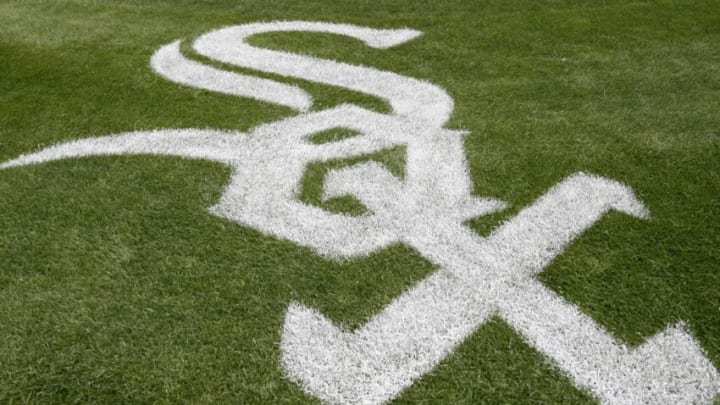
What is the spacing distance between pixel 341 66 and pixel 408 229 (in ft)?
5.38

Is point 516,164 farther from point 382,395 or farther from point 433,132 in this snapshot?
point 382,395

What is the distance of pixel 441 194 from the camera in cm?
255

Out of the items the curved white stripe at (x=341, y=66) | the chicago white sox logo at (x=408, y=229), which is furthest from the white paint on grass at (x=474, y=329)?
the curved white stripe at (x=341, y=66)

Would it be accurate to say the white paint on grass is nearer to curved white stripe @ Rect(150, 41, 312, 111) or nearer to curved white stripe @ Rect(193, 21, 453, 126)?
curved white stripe @ Rect(193, 21, 453, 126)

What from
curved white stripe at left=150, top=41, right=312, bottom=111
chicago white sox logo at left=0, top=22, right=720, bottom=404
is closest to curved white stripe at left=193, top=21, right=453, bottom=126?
chicago white sox logo at left=0, top=22, right=720, bottom=404

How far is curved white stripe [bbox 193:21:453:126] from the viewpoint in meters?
3.25

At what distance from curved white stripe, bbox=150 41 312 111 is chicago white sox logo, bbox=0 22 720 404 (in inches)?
0.5

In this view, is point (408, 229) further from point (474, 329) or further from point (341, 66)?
point (341, 66)

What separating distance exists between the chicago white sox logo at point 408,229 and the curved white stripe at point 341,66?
0.01 meters

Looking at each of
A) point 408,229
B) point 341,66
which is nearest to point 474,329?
point 408,229

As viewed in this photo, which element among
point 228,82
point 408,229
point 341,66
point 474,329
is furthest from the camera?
point 341,66

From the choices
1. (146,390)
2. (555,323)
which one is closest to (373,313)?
(555,323)

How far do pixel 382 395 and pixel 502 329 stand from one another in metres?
0.46

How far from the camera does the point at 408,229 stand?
236cm
